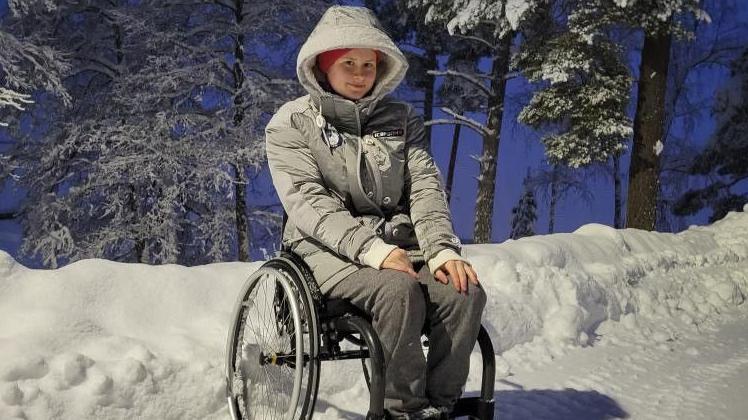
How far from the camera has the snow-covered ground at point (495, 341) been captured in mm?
2510

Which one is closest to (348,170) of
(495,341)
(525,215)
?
(495,341)

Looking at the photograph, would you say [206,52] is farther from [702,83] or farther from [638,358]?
[702,83]

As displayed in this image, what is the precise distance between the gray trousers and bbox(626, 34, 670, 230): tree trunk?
24.6 feet

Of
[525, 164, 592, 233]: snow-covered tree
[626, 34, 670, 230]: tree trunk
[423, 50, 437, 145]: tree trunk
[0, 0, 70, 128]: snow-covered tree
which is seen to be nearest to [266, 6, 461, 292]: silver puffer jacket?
[0, 0, 70, 128]: snow-covered tree

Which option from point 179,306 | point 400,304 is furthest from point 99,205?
point 400,304

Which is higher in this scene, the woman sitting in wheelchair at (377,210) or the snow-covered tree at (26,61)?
the snow-covered tree at (26,61)

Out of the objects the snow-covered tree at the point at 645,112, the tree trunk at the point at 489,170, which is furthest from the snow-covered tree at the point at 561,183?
the snow-covered tree at the point at 645,112

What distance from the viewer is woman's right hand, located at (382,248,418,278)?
2176 millimetres

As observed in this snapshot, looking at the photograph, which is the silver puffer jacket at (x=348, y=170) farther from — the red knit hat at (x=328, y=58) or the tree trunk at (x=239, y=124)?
the tree trunk at (x=239, y=124)

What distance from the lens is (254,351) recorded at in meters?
2.89

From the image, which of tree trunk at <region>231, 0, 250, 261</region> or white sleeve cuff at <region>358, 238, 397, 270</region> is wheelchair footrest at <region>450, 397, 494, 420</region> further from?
tree trunk at <region>231, 0, 250, 261</region>

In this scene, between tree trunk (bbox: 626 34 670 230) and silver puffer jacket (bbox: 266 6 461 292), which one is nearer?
→ silver puffer jacket (bbox: 266 6 461 292)

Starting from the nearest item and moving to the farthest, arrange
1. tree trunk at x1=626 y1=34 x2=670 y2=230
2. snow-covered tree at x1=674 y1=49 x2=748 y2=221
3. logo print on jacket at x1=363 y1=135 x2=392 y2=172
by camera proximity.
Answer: logo print on jacket at x1=363 y1=135 x2=392 y2=172
tree trunk at x1=626 y1=34 x2=670 y2=230
snow-covered tree at x1=674 y1=49 x2=748 y2=221

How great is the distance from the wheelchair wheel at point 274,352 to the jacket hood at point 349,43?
0.74 metres
